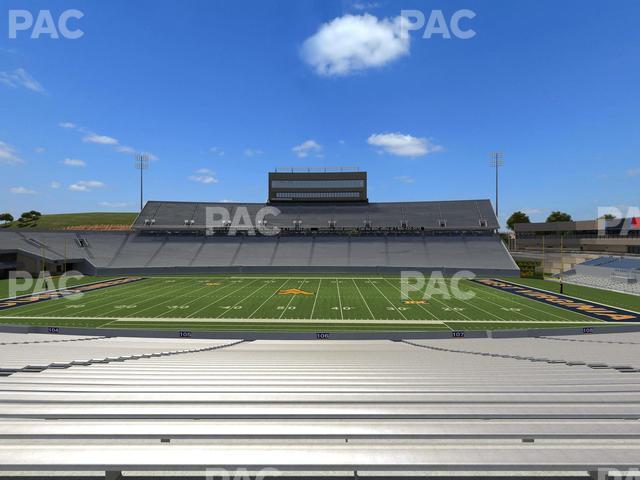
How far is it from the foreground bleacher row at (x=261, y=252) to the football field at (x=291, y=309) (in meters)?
11.5

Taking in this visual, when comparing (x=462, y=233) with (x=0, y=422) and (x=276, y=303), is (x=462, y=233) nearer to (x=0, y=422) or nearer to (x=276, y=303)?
(x=276, y=303)

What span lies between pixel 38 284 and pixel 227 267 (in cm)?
1866

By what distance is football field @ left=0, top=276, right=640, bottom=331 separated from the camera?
19.1m

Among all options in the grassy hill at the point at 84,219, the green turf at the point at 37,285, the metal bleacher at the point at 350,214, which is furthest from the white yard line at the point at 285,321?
the grassy hill at the point at 84,219

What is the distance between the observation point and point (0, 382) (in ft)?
12.6

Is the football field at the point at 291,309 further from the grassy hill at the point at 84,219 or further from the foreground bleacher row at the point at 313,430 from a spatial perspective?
the grassy hill at the point at 84,219

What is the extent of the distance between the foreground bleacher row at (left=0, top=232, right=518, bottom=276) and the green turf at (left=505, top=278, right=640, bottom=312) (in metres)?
5.75

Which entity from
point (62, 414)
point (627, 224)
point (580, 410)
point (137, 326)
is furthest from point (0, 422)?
point (627, 224)

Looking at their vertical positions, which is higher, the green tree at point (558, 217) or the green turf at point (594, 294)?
the green tree at point (558, 217)

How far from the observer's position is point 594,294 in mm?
29328

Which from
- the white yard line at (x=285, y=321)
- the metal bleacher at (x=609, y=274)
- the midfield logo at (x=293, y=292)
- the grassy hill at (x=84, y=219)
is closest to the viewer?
the white yard line at (x=285, y=321)

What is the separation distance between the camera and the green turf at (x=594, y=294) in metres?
25.3

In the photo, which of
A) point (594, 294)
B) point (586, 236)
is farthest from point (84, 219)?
point (586, 236)

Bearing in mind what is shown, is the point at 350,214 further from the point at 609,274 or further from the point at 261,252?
the point at 609,274
